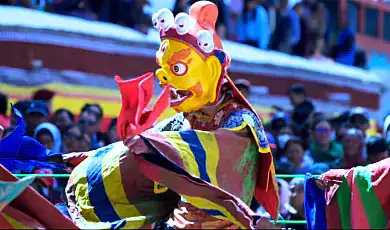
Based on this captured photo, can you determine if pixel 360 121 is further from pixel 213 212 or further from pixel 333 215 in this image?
pixel 213 212

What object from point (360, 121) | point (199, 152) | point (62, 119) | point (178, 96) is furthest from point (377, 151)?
point (199, 152)

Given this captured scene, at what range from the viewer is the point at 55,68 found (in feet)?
24.4

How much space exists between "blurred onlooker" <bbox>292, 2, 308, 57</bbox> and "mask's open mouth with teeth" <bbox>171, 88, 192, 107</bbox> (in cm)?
630

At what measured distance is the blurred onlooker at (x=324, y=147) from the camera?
7.05 m

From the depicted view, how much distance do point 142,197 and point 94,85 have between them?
13.0 feet

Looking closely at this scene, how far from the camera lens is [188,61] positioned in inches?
152

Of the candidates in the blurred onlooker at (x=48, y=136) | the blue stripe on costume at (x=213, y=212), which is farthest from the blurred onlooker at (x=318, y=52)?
the blue stripe on costume at (x=213, y=212)

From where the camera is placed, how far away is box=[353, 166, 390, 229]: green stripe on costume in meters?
3.84

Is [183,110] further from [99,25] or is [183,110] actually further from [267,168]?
[99,25]

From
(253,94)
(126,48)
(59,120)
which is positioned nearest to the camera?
(59,120)

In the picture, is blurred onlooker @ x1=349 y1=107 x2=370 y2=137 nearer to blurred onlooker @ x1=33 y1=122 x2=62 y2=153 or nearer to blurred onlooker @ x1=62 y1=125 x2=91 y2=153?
blurred onlooker @ x1=62 y1=125 x2=91 y2=153

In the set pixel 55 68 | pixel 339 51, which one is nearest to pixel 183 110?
pixel 55 68

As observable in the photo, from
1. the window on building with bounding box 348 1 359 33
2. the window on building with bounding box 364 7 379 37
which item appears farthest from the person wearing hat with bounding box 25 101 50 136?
the window on building with bounding box 364 7 379 37

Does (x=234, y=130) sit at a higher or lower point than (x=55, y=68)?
higher
